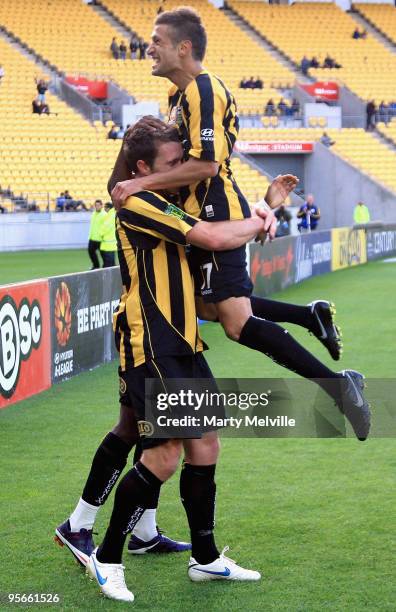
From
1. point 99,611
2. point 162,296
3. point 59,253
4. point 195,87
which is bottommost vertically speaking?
point 59,253

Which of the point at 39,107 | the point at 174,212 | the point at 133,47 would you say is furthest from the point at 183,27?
the point at 133,47

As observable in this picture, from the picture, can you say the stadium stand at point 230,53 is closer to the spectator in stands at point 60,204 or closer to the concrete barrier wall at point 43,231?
the spectator in stands at point 60,204

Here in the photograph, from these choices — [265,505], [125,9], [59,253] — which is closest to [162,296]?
[265,505]

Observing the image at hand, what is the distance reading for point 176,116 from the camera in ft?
15.6

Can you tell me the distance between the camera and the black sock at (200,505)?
14.4 feet

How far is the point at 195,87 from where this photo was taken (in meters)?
4.62

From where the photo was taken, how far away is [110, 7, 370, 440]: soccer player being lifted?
4.61 metres

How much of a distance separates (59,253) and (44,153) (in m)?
5.63

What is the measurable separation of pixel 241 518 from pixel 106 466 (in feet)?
3.76

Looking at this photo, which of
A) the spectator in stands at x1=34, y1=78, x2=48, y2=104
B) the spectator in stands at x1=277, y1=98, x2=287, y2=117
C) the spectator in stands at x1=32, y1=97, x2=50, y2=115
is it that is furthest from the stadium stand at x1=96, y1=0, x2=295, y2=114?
the spectator in stands at x1=32, y1=97, x2=50, y2=115

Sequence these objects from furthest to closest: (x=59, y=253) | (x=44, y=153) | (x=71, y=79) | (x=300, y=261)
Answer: (x=71, y=79) → (x=44, y=153) → (x=59, y=253) → (x=300, y=261)

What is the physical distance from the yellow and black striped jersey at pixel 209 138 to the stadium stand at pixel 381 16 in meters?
47.0

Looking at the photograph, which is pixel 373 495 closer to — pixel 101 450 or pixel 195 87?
pixel 101 450

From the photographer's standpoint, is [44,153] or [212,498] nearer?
[212,498]
